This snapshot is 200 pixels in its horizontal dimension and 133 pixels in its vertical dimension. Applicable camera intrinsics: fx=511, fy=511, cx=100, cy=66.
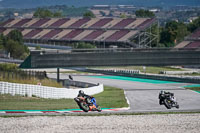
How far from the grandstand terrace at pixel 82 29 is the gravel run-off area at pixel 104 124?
284 feet

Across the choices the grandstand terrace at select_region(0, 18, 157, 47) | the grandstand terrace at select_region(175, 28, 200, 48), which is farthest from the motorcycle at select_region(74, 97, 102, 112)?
the grandstand terrace at select_region(0, 18, 157, 47)

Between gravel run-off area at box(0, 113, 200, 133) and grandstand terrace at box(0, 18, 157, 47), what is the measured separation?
86698mm

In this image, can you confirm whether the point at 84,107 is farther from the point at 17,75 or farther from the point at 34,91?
the point at 17,75

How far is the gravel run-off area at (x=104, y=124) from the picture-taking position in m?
22.4

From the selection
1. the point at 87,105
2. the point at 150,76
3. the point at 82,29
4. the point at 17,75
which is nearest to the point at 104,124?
the point at 87,105

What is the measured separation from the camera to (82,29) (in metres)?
138

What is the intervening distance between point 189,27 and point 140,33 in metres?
47.5

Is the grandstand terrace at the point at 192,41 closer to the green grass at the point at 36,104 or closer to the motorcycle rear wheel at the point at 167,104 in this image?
the green grass at the point at 36,104

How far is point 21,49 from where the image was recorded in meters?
103

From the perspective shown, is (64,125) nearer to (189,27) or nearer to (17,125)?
(17,125)

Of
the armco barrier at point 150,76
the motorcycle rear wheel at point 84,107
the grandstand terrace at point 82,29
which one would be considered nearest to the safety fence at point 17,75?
the motorcycle rear wheel at point 84,107

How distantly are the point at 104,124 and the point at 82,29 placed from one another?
4537 inches

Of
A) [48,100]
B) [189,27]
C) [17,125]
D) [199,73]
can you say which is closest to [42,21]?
[189,27]

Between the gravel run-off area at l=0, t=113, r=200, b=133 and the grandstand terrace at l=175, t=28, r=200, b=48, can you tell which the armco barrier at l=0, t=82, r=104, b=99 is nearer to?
the gravel run-off area at l=0, t=113, r=200, b=133
